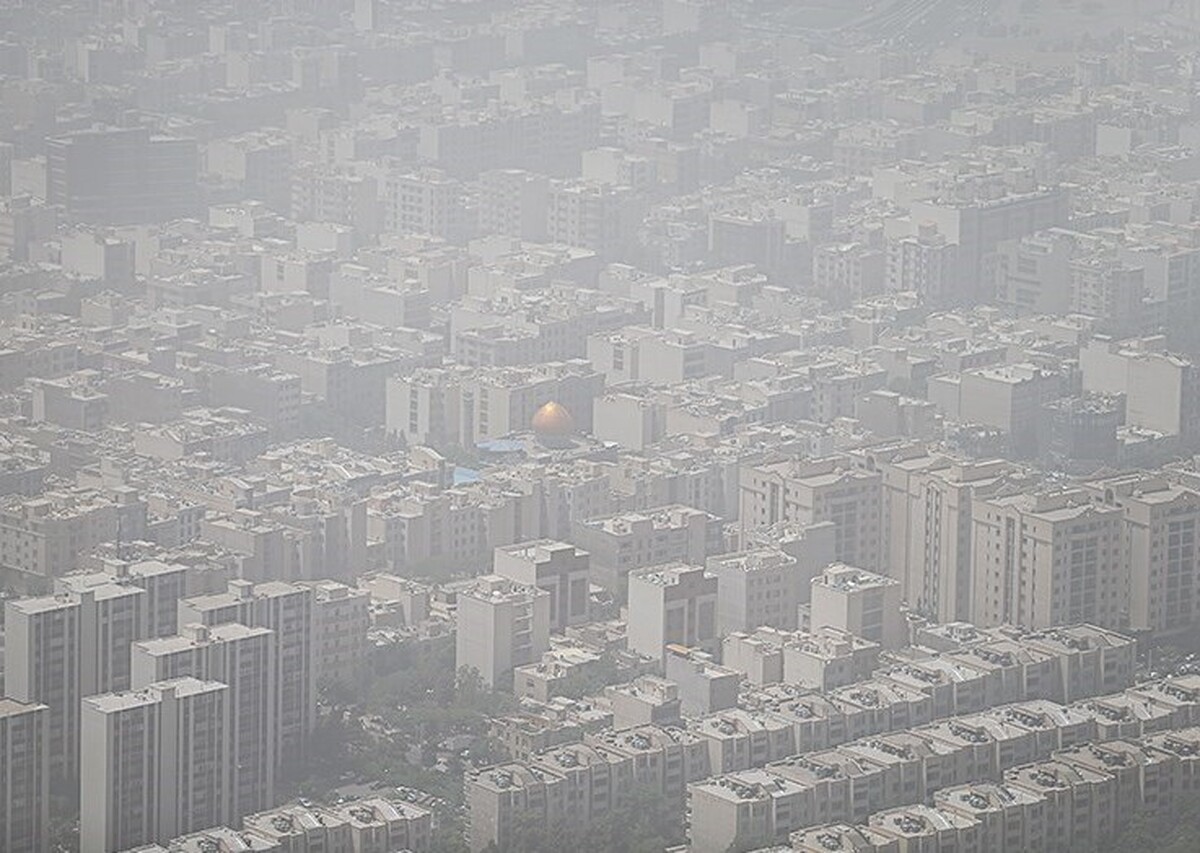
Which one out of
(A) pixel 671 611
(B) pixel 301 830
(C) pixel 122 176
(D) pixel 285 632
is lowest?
(B) pixel 301 830

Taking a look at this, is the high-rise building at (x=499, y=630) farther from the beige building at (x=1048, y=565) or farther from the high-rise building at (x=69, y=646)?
the beige building at (x=1048, y=565)

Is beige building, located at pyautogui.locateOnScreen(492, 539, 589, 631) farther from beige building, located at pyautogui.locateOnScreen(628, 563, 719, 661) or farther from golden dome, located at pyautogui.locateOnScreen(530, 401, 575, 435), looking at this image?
golden dome, located at pyautogui.locateOnScreen(530, 401, 575, 435)

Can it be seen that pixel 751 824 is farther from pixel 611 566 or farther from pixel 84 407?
pixel 84 407

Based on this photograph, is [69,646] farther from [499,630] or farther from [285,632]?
[499,630]

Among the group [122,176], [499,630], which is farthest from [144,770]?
[122,176]

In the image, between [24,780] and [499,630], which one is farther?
[499,630]

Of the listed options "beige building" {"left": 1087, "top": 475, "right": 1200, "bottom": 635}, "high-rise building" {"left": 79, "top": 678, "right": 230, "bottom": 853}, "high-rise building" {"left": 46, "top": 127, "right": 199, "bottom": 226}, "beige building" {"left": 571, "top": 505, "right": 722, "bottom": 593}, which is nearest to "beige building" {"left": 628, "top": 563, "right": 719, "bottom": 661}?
"beige building" {"left": 571, "top": 505, "right": 722, "bottom": 593}
